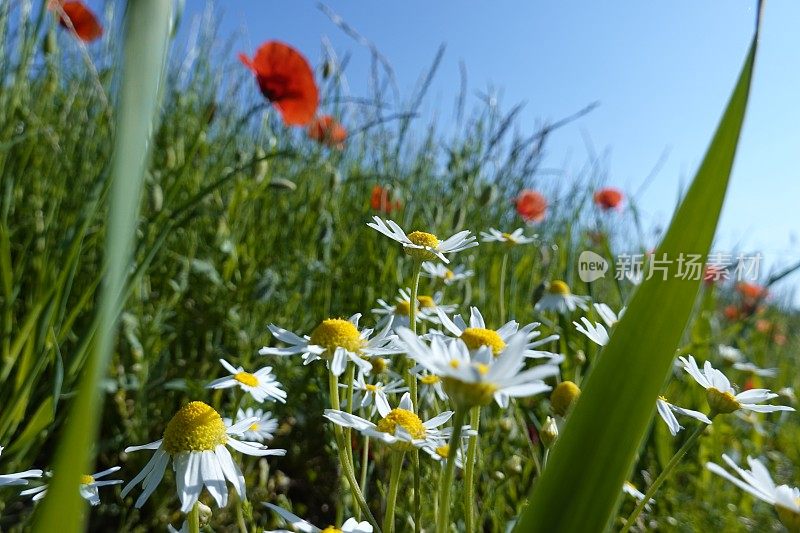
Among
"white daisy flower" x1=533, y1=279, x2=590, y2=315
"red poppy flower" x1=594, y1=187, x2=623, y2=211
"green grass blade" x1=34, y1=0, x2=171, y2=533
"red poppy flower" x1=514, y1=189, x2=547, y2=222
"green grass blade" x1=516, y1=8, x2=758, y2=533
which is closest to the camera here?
"green grass blade" x1=34, y1=0, x2=171, y2=533

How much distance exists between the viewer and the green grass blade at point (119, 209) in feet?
0.34

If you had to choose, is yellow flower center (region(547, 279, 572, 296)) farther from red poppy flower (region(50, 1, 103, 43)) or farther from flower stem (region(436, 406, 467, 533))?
red poppy flower (region(50, 1, 103, 43))

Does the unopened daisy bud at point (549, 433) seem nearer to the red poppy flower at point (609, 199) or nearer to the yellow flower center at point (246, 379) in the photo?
the yellow flower center at point (246, 379)

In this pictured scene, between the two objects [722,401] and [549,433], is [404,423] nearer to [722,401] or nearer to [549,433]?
[549,433]

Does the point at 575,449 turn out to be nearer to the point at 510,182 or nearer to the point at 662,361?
the point at 662,361

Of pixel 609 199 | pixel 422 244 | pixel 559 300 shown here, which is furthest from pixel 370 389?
pixel 609 199

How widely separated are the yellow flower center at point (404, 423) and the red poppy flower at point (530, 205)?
1.25 meters

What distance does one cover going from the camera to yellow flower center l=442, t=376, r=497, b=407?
321 mm

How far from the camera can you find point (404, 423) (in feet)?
1.50

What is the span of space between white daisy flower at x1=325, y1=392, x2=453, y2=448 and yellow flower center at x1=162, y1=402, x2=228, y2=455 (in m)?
0.10

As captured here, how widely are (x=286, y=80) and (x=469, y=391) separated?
126 centimetres

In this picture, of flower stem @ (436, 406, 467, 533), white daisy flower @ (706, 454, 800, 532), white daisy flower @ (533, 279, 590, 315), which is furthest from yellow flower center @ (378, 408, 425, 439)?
white daisy flower @ (533, 279, 590, 315)

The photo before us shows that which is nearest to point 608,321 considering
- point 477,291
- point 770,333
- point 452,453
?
point 452,453

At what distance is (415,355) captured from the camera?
33 cm
